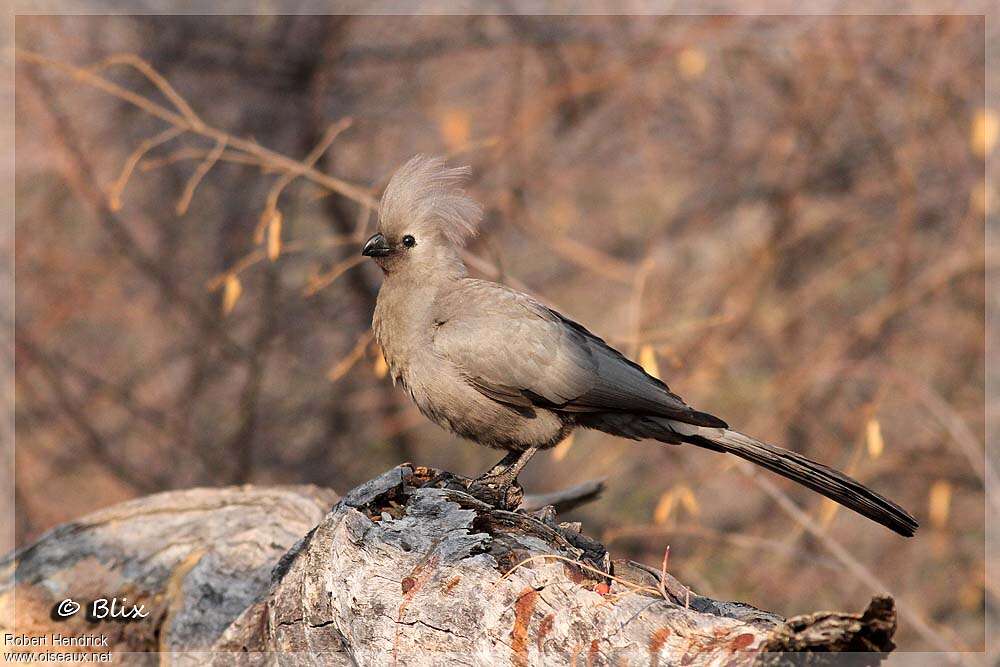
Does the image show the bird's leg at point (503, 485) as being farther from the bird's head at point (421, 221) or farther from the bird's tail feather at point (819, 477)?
the bird's head at point (421, 221)

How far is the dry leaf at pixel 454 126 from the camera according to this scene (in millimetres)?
6477

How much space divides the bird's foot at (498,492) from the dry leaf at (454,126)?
346 cm

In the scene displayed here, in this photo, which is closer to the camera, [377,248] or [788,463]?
[788,463]

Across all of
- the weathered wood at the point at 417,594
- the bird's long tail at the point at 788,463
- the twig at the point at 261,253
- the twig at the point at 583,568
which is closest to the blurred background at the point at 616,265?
the twig at the point at 261,253

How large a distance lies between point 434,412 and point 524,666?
1.17 meters

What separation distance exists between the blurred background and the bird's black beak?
2.83 m

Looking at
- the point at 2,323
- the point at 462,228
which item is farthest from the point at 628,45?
the point at 2,323

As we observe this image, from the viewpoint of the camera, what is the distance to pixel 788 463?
3.15 meters

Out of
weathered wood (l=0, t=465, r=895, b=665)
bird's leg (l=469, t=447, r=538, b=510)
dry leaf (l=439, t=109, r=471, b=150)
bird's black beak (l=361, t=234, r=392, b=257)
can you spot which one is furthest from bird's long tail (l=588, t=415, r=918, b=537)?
dry leaf (l=439, t=109, r=471, b=150)

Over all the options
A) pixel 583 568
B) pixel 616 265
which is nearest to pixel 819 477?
pixel 583 568

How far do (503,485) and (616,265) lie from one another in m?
3.37

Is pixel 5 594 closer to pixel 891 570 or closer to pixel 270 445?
pixel 270 445

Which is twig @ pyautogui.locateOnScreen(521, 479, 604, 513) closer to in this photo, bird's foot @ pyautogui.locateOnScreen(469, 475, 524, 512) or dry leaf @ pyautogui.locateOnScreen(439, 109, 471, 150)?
bird's foot @ pyautogui.locateOnScreen(469, 475, 524, 512)

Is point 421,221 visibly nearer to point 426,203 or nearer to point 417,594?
point 426,203
